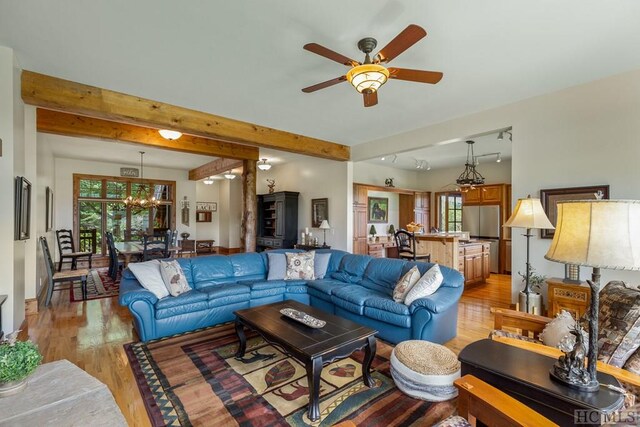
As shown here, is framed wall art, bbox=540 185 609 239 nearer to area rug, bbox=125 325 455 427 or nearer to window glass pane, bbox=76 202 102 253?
area rug, bbox=125 325 455 427

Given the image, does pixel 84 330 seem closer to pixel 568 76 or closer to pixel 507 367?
pixel 507 367

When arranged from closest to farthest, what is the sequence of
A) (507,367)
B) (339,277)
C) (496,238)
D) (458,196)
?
1. (507,367)
2. (339,277)
3. (496,238)
4. (458,196)

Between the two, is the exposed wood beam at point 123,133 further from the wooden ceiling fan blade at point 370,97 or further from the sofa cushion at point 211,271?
the wooden ceiling fan blade at point 370,97

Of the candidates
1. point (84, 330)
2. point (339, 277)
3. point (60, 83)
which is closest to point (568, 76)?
point (339, 277)

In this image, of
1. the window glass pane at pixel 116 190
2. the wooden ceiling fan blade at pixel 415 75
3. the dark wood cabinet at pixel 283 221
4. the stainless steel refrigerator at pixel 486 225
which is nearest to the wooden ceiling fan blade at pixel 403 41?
the wooden ceiling fan blade at pixel 415 75

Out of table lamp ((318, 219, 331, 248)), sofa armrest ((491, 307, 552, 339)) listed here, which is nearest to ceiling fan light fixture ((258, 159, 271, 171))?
table lamp ((318, 219, 331, 248))

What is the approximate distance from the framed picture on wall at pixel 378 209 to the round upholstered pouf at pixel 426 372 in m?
6.06

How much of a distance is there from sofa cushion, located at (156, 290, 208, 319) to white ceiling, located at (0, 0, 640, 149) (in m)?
2.52

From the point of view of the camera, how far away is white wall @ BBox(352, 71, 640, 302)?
10.4ft

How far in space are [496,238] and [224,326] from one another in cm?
695

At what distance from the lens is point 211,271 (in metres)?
4.29

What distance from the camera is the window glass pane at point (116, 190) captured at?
9.08m

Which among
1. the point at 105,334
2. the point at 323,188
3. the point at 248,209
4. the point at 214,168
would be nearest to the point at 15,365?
the point at 105,334

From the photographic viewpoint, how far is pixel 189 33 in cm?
252
